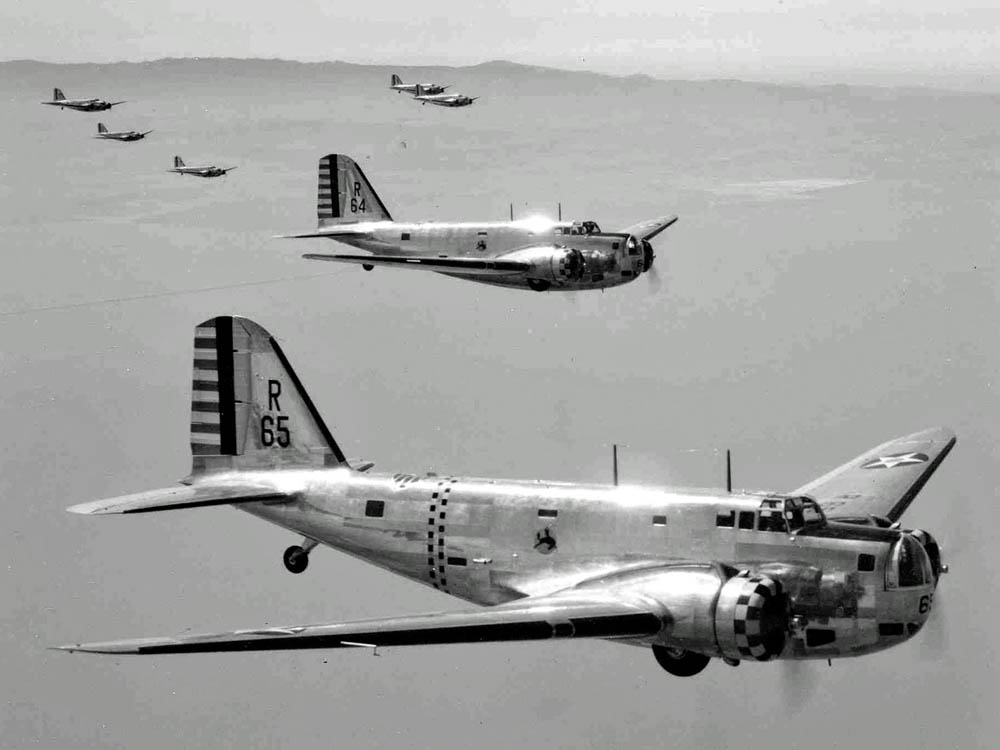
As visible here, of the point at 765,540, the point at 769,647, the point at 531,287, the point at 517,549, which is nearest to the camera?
the point at 769,647

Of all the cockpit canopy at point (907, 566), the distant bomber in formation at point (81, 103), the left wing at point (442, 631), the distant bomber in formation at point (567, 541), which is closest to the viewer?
the left wing at point (442, 631)

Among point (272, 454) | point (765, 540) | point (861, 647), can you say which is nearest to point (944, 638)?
point (861, 647)

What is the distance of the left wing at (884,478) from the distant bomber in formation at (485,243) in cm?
1635

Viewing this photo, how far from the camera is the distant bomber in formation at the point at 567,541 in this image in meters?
34.2

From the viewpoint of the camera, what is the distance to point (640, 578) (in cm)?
3691

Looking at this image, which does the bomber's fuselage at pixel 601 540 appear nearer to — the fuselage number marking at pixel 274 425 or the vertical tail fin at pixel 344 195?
the fuselage number marking at pixel 274 425

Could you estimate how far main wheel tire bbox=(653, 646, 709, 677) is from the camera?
36844mm

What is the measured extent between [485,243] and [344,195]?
31.6 feet

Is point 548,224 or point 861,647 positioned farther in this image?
point 548,224

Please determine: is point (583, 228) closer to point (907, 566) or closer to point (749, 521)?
point (749, 521)

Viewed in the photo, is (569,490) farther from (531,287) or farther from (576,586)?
(531,287)

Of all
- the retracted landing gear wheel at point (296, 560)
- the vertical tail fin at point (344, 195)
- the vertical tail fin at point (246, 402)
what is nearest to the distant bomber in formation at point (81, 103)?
the vertical tail fin at point (344, 195)

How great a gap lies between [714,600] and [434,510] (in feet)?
29.1

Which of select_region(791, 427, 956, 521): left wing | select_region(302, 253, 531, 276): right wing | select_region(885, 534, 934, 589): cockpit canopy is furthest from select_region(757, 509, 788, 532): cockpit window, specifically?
select_region(302, 253, 531, 276): right wing
